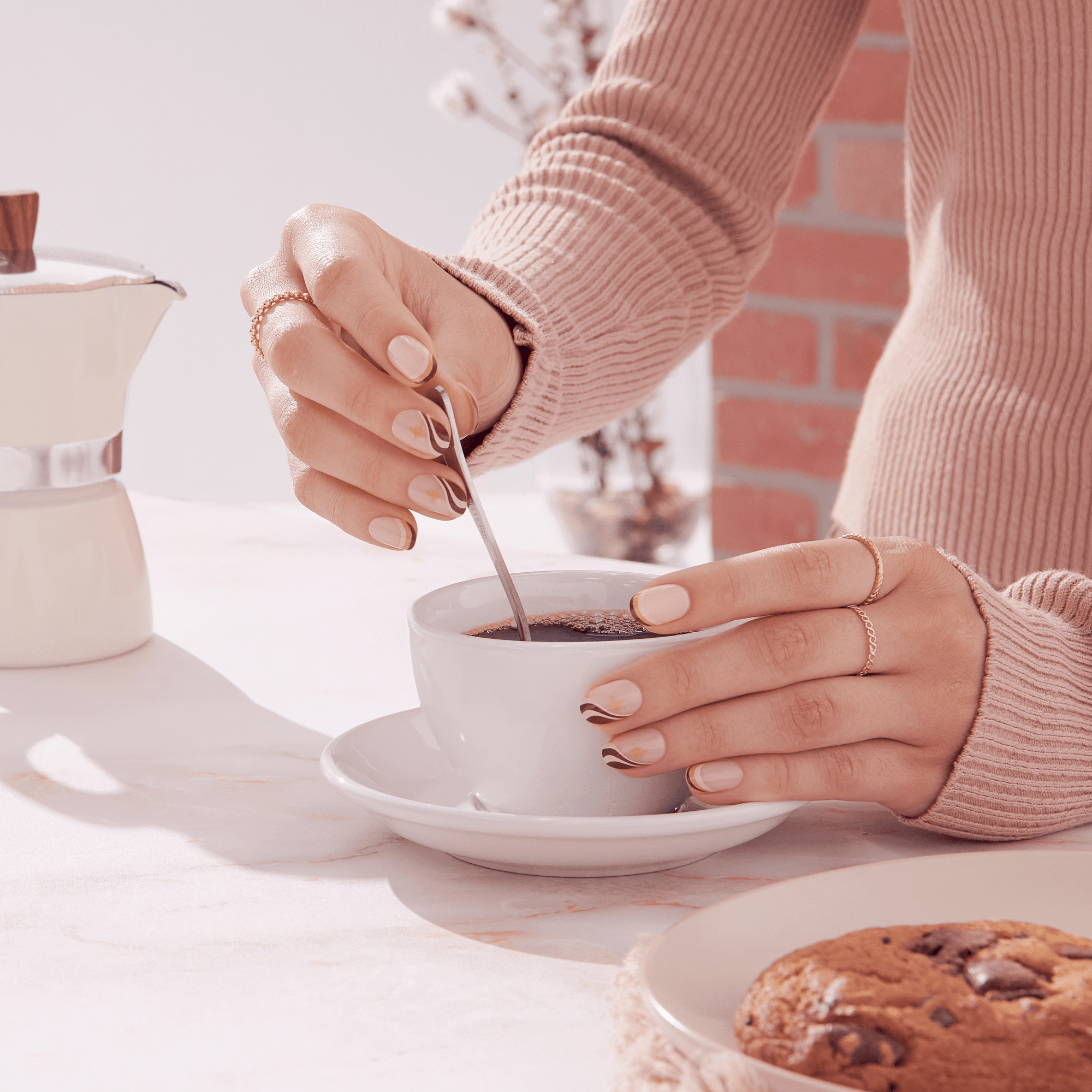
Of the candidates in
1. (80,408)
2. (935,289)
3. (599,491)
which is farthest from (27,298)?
(599,491)

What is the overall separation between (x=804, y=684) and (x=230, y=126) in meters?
2.73

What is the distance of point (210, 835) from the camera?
21.2 inches

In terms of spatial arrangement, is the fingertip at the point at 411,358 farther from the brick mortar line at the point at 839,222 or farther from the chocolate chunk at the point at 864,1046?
the brick mortar line at the point at 839,222

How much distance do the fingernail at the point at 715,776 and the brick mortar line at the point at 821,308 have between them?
129 centimetres

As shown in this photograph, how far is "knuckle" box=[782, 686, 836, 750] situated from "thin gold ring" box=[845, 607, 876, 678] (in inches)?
0.9

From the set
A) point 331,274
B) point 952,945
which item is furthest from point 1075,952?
point 331,274

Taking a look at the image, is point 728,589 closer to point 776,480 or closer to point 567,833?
point 567,833

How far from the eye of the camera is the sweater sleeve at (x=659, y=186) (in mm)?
888

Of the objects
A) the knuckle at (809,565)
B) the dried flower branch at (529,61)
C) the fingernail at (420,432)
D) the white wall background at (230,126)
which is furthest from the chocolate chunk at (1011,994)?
the white wall background at (230,126)

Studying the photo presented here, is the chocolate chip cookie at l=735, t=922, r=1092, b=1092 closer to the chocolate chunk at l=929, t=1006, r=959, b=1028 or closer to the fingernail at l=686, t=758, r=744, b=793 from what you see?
the chocolate chunk at l=929, t=1006, r=959, b=1028

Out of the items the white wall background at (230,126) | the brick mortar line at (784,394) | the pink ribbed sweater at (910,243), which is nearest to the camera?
the pink ribbed sweater at (910,243)

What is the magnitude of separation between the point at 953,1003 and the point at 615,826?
0.17m

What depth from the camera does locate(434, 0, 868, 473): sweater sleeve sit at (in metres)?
0.89

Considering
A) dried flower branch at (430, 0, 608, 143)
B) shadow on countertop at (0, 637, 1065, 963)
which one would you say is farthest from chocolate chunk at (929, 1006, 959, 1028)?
dried flower branch at (430, 0, 608, 143)
